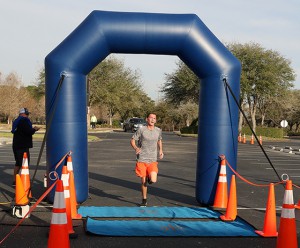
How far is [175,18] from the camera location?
7.61m

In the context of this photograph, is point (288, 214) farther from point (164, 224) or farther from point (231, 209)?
point (164, 224)

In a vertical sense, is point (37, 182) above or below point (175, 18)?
below

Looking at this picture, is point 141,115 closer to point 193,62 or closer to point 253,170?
point 253,170

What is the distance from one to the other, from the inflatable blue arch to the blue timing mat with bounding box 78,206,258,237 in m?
0.78

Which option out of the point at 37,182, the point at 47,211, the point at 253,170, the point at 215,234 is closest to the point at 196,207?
the point at 215,234

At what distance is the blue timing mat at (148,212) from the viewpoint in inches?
267

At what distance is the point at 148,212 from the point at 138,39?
3190 millimetres

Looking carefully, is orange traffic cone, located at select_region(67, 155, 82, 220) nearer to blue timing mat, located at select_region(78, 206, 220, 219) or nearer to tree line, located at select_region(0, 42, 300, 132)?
blue timing mat, located at select_region(78, 206, 220, 219)

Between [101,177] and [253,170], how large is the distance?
5673mm

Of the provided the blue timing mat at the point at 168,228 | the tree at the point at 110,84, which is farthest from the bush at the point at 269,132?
the blue timing mat at the point at 168,228

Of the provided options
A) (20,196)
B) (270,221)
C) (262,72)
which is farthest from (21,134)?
(262,72)

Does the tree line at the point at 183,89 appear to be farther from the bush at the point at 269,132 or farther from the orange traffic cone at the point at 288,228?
the orange traffic cone at the point at 288,228

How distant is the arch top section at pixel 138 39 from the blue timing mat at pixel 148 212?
2602 millimetres

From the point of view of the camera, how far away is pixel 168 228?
605 cm
